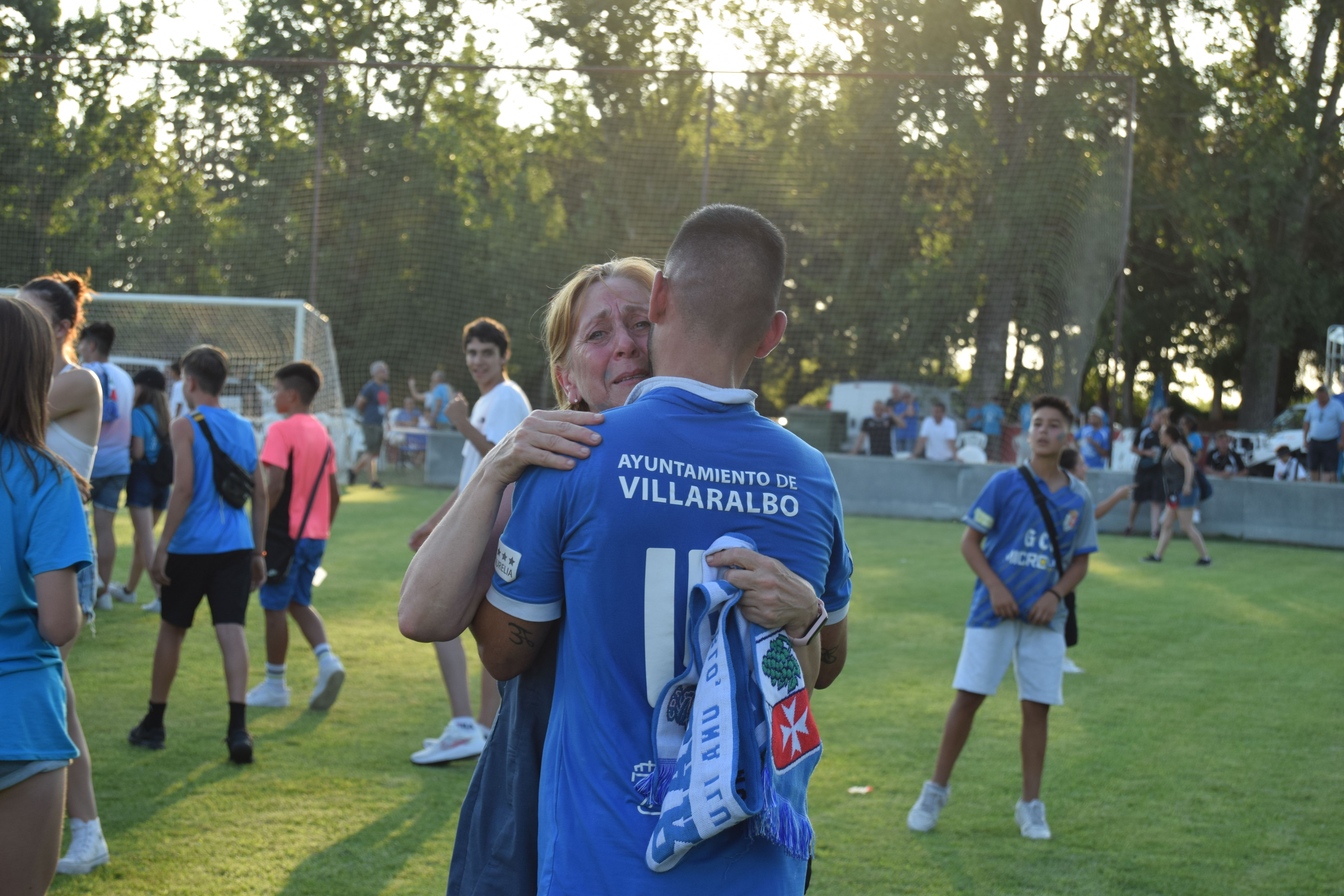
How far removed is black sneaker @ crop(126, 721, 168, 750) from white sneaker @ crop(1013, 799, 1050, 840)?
159 inches

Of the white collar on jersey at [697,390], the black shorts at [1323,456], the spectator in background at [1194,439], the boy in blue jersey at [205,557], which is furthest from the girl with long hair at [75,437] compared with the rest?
the black shorts at [1323,456]

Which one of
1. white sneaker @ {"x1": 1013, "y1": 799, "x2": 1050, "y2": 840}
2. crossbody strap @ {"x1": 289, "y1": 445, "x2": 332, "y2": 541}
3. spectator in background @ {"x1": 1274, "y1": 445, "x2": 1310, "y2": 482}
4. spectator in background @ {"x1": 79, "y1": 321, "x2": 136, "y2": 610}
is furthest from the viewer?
spectator in background @ {"x1": 1274, "y1": 445, "x2": 1310, "y2": 482}

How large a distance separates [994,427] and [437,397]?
34.3ft

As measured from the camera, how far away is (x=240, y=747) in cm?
534

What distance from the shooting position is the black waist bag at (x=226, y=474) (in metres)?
5.58

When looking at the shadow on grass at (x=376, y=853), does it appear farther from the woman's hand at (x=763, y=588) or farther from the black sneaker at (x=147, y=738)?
the woman's hand at (x=763, y=588)

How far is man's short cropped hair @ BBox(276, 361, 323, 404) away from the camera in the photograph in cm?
643

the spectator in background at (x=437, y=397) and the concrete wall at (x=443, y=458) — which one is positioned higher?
the spectator in background at (x=437, y=397)

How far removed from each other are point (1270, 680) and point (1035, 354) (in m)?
13.9

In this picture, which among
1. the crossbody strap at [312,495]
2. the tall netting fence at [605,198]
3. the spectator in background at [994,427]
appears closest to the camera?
the crossbody strap at [312,495]

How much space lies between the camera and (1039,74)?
56.9 feet

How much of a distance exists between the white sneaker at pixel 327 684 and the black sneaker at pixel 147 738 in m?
0.96

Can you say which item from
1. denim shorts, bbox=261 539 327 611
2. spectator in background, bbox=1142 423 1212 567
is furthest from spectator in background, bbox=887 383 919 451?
denim shorts, bbox=261 539 327 611

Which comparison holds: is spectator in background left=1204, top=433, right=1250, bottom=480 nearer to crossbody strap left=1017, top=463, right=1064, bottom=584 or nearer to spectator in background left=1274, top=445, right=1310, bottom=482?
spectator in background left=1274, top=445, right=1310, bottom=482
